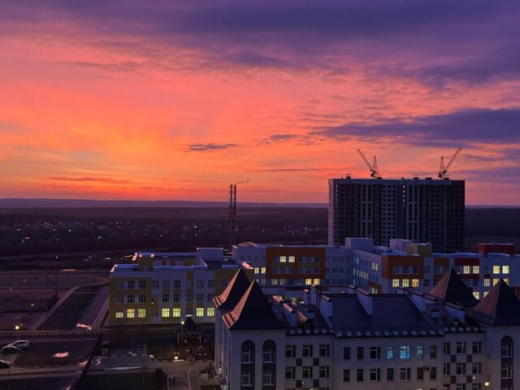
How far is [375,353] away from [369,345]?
3.19ft

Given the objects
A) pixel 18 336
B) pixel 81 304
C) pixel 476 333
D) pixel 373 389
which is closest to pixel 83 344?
pixel 18 336

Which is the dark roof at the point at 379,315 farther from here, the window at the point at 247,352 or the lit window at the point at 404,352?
the window at the point at 247,352

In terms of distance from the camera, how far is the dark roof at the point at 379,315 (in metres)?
55.3

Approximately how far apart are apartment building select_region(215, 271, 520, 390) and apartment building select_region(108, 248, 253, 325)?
3953 cm

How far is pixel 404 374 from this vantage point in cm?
5475

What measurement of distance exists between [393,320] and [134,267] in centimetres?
5425

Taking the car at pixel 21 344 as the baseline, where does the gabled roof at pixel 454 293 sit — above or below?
above

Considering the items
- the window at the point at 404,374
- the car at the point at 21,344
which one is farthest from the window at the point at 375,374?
the car at the point at 21,344

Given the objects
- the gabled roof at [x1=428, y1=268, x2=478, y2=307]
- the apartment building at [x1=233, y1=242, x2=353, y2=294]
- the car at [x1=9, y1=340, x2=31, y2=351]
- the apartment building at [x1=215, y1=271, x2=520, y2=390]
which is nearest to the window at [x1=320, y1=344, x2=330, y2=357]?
the apartment building at [x1=215, y1=271, x2=520, y2=390]

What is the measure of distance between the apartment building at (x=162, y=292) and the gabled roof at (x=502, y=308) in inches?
1765

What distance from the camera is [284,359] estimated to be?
53.5m

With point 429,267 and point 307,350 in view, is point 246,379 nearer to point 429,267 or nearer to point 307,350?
point 307,350

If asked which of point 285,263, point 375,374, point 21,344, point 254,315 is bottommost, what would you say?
point 21,344

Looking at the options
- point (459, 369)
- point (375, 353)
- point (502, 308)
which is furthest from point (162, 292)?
point (502, 308)
